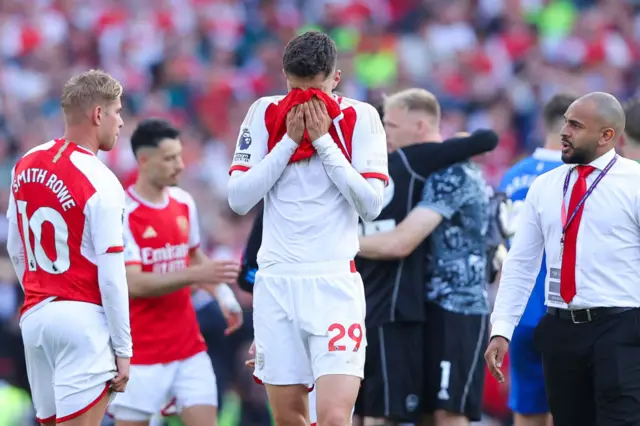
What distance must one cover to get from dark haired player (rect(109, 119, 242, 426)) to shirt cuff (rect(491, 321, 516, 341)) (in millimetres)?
2121

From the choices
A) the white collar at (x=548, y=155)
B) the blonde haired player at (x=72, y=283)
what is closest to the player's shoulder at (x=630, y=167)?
the white collar at (x=548, y=155)

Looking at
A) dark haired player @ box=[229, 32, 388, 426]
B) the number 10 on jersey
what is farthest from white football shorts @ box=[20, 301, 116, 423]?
dark haired player @ box=[229, 32, 388, 426]

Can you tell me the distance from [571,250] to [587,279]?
0.17m

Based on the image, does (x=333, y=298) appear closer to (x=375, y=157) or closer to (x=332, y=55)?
(x=375, y=157)

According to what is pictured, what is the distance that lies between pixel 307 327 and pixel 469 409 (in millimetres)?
2235

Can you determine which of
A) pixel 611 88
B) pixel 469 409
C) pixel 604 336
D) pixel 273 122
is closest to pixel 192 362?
pixel 469 409

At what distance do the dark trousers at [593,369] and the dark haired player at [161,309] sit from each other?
2420mm

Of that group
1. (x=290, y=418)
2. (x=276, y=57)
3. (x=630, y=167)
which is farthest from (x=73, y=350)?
(x=276, y=57)

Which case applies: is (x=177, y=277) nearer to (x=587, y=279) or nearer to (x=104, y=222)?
(x=104, y=222)

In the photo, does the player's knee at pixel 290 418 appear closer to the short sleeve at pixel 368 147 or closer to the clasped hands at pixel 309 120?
the short sleeve at pixel 368 147

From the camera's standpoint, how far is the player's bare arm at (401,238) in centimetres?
755

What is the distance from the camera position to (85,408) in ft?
19.8

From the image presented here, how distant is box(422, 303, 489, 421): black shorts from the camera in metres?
7.74

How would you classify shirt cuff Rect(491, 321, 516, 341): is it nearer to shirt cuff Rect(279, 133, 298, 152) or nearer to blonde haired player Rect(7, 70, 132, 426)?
shirt cuff Rect(279, 133, 298, 152)
